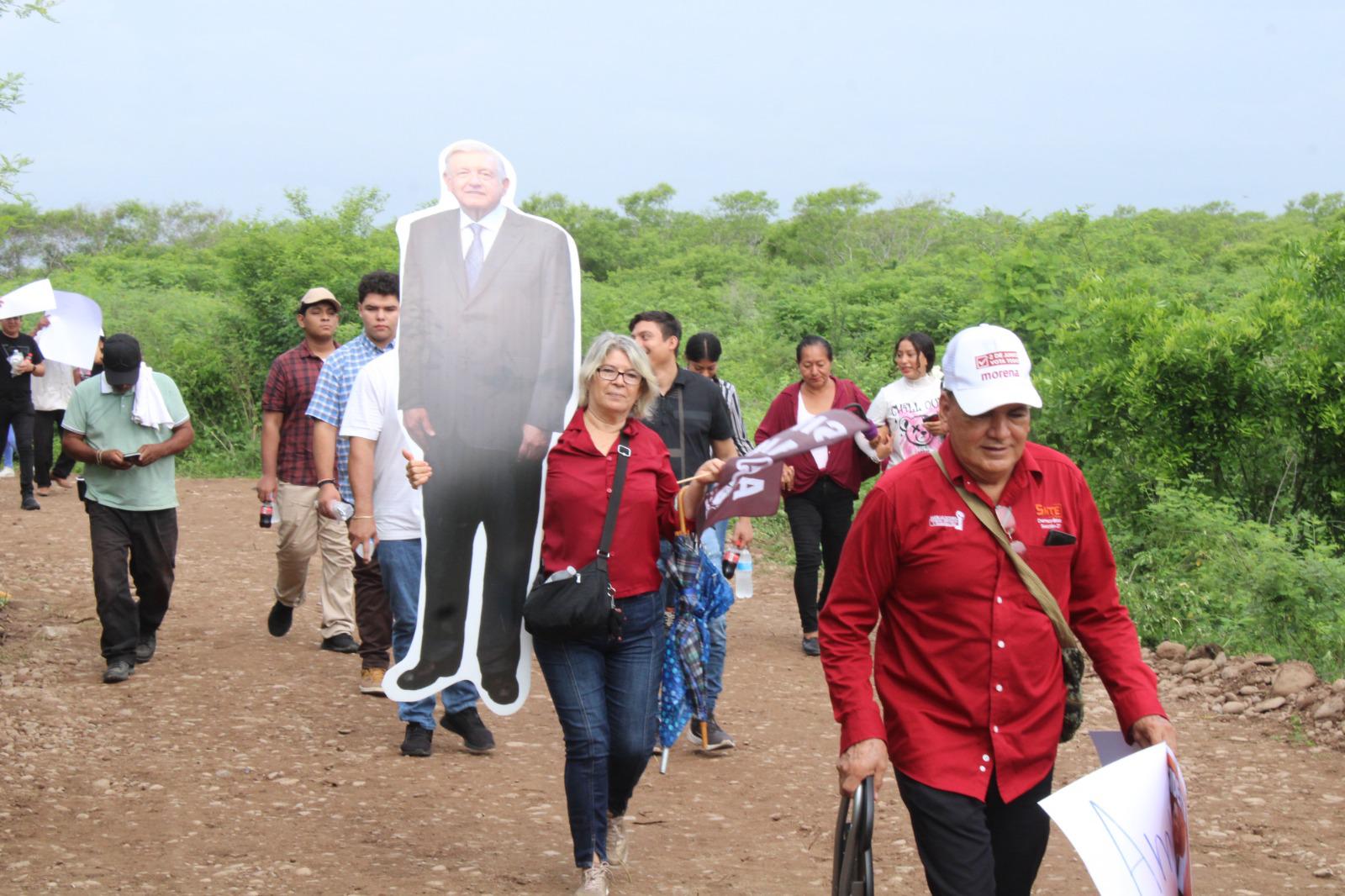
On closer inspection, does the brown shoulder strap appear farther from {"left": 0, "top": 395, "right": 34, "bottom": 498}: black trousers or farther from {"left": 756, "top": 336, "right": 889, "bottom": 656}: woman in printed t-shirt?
{"left": 0, "top": 395, "right": 34, "bottom": 498}: black trousers

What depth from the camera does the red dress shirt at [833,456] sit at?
8.66 m

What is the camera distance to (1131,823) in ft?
9.59

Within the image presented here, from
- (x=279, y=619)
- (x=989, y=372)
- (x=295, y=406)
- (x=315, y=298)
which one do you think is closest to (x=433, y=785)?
(x=295, y=406)

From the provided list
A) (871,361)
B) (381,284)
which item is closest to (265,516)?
(381,284)

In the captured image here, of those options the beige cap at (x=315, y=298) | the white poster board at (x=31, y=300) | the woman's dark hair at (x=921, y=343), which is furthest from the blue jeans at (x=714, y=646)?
the white poster board at (x=31, y=300)

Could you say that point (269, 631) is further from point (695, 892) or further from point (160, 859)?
point (695, 892)

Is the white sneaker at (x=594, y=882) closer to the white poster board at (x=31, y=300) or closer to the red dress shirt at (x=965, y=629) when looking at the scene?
the red dress shirt at (x=965, y=629)

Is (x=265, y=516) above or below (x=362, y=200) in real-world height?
below

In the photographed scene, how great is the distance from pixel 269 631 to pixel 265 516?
109 centimetres

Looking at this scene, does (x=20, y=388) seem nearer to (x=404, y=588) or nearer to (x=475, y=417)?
(x=404, y=588)

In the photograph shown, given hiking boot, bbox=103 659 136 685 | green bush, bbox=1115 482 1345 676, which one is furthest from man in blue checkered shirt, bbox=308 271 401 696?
green bush, bbox=1115 482 1345 676

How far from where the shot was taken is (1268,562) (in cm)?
923

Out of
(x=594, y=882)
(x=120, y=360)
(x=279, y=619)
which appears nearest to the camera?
(x=594, y=882)

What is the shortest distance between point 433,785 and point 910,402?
14.2 ft
